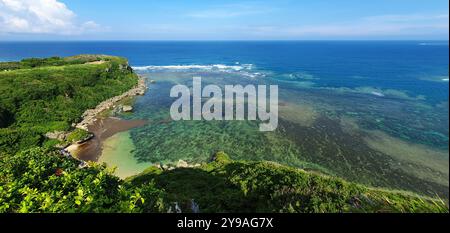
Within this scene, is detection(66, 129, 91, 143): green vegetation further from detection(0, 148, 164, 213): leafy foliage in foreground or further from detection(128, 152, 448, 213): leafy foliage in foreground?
detection(0, 148, 164, 213): leafy foliage in foreground

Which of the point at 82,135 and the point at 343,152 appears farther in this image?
the point at 82,135

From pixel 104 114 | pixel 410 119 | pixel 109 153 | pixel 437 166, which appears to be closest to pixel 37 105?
pixel 104 114

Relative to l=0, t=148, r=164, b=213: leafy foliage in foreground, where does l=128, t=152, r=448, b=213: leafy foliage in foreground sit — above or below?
below

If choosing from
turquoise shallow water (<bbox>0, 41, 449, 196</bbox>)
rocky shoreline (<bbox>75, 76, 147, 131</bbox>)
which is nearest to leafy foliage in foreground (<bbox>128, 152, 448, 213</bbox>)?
turquoise shallow water (<bbox>0, 41, 449, 196</bbox>)

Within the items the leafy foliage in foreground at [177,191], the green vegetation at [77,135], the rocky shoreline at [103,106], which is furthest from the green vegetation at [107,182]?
the rocky shoreline at [103,106]

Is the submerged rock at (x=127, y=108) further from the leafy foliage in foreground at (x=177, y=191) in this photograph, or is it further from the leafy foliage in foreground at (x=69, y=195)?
the leafy foliage in foreground at (x=69, y=195)

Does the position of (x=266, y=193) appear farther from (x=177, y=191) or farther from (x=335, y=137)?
(x=335, y=137)
